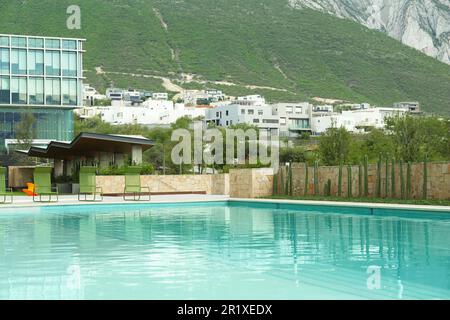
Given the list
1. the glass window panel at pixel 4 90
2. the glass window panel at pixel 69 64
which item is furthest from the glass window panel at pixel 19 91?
the glass window panel at pixel 69 64

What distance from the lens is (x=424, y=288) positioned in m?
5.75

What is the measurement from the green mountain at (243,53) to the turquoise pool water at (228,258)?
81483 millimetres

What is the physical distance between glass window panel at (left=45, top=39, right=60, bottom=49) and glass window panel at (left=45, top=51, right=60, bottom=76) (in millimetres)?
513

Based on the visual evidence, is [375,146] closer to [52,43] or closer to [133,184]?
[52,43]

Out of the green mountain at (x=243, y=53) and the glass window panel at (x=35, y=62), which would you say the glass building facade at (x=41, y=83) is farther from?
the green mountain at (x=243, y=53)

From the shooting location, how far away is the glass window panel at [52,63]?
49.5m

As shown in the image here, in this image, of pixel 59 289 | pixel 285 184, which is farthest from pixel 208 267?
pixel 285 184

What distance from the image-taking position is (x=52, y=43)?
162 feet

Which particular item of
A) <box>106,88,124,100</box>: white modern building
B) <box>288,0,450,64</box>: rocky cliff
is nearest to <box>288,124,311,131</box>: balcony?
<box>106,88,124,100</box>: white modern building

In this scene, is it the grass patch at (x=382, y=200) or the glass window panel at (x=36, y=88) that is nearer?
the grass patch at (x=382, y=200)

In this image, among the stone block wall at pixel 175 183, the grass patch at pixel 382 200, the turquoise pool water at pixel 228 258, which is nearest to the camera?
the turquoise pool water at pixel 228 258

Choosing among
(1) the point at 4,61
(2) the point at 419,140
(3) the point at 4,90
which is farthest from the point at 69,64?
(2) the point at 419,140

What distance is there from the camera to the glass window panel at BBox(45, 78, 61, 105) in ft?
161

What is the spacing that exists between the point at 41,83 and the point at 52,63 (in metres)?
1.83
